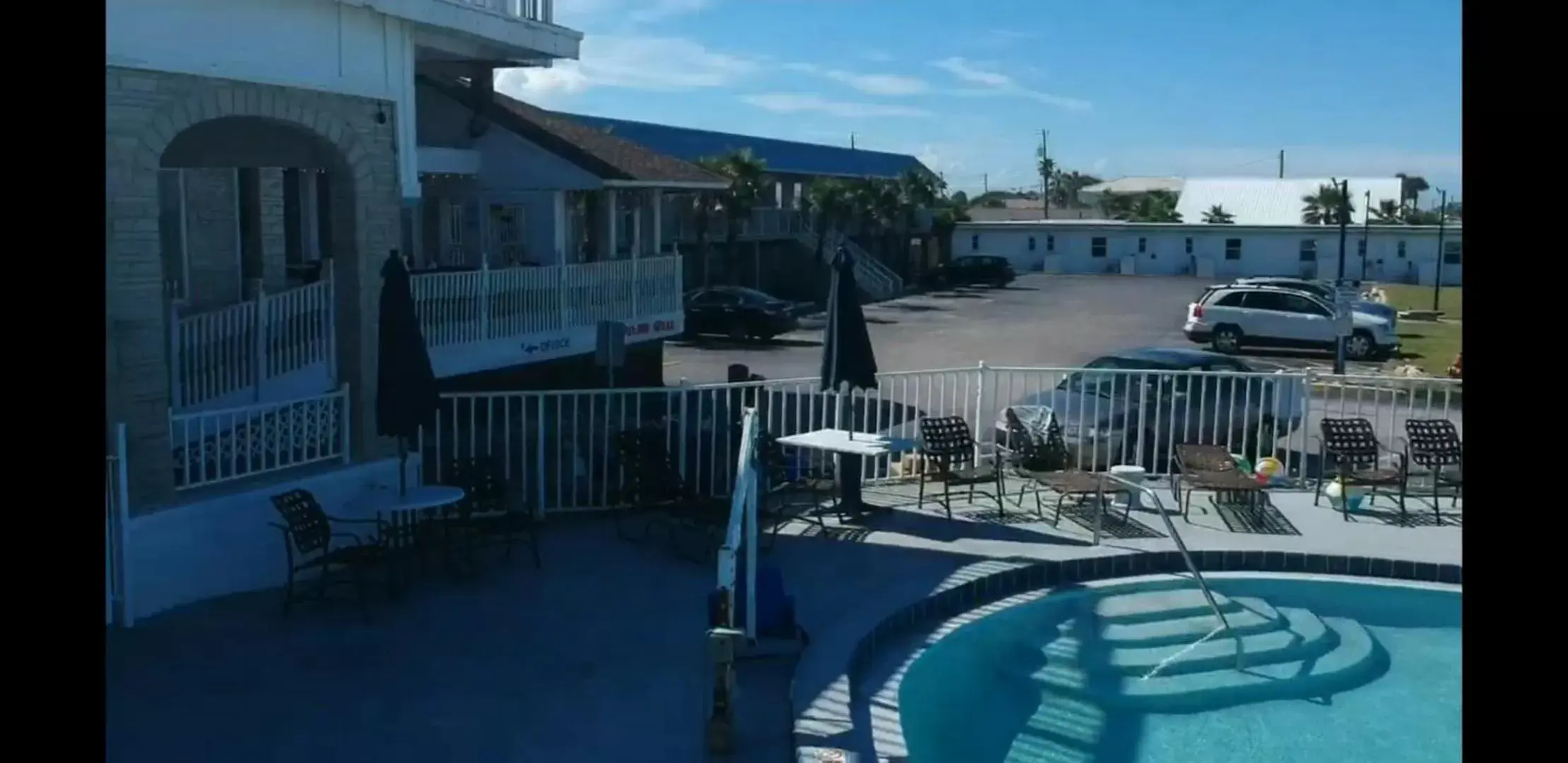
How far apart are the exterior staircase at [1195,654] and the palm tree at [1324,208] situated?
5317 cm

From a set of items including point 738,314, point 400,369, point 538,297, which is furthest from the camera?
point 738,314

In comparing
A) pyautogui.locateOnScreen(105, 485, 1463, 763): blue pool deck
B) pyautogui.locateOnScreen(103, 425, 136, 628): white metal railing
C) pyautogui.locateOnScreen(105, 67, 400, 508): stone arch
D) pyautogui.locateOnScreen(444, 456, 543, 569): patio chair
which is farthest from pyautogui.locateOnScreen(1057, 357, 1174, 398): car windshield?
pyautogui.locateOnScreen(103, 425, 136, 628): white metal railing

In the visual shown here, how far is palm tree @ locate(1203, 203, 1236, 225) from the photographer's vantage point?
2670 inches

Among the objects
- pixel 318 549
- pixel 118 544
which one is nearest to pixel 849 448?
pixel 318 549

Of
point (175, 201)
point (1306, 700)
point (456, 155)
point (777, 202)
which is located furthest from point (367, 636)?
point (777, 202)

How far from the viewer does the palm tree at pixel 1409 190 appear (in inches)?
2695

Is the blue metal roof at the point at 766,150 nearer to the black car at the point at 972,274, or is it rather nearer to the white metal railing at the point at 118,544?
the black car at the point at 972,274

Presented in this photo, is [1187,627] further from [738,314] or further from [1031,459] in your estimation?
[738,314]

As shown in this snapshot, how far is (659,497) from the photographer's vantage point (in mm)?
11258

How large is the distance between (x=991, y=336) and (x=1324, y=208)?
3418cm

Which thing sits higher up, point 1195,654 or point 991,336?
point 991,336

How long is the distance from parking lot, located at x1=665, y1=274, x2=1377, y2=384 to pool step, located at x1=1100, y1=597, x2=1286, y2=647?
10.6m

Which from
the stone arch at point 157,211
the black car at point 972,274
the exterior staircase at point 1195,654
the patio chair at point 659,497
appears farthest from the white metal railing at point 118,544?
the black car at point 972,274

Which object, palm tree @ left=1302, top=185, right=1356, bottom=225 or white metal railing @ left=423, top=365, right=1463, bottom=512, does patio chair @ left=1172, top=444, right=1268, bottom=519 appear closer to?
white metal railing @ left=423, top=365, right=1463, bottom=512
